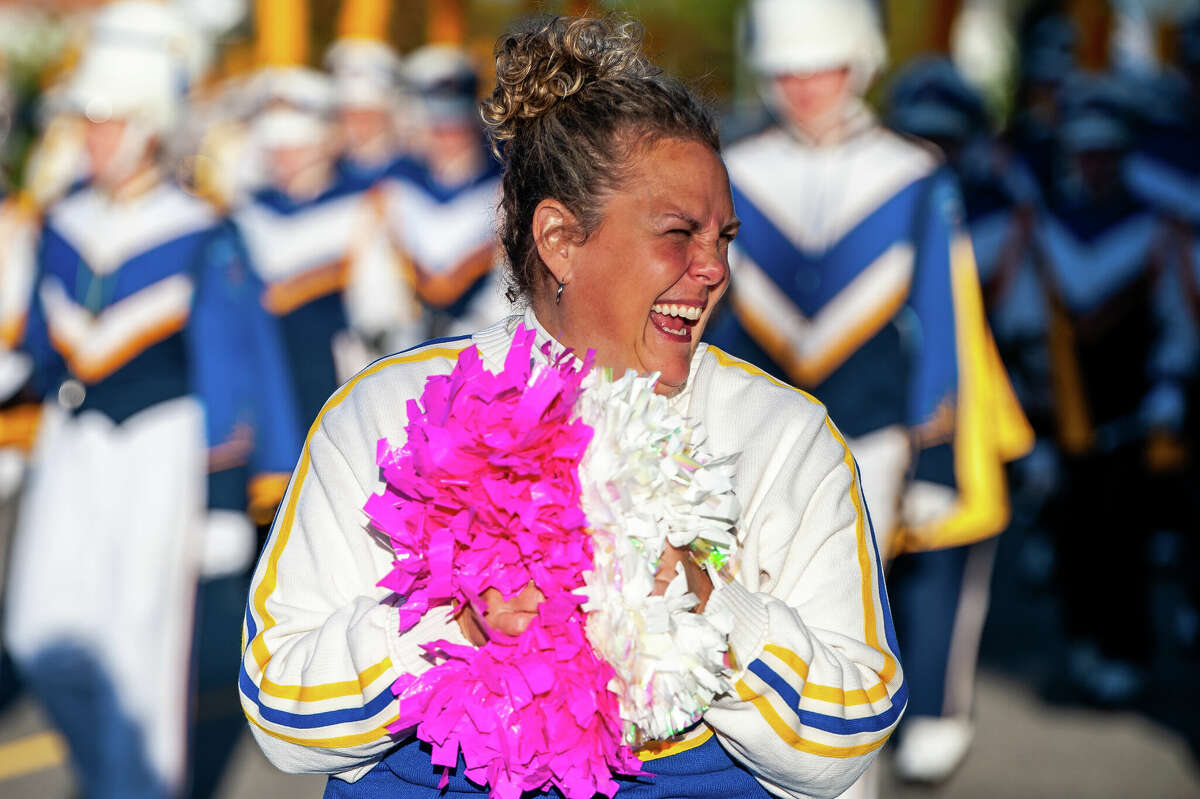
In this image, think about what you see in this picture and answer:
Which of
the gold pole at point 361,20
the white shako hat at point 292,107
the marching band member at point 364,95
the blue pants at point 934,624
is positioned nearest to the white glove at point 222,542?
the blue pants at point 934,624

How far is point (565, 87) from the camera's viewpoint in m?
2.40

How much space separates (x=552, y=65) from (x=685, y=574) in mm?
814

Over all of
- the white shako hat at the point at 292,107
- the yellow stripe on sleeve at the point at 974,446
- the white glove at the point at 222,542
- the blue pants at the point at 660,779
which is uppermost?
the blue pants at the point at 660,779

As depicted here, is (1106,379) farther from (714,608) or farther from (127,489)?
(714,608)

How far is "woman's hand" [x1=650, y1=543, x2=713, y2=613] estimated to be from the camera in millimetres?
2000

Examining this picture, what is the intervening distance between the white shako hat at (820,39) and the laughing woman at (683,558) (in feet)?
8.00

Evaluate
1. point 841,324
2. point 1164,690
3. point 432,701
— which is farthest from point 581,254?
point 1164,690

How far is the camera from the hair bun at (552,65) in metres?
2.39

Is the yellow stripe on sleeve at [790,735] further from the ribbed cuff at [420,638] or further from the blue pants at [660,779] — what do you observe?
the ribbed cuff at [420,638]

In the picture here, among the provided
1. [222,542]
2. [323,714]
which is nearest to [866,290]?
[222,542]

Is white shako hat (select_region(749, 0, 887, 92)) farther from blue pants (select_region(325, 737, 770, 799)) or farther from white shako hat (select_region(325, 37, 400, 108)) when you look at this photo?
white shako hat (select_region(325, 37, 400, 108))

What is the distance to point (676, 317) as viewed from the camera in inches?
91.4

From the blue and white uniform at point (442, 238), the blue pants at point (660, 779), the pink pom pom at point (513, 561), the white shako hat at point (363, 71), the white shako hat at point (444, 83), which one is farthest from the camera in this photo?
the white shako hat at point (363, 71)

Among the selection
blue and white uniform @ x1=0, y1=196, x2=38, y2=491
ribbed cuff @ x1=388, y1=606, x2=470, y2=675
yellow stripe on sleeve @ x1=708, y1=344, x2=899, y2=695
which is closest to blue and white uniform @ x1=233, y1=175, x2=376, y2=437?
blue and white uniform @ x1=0, y1=196, x2=38, y2=491
